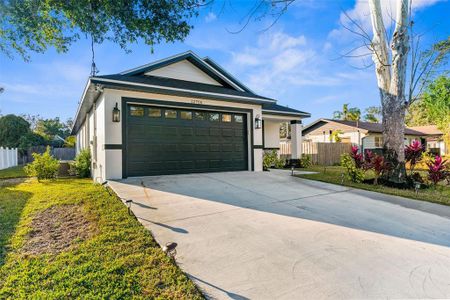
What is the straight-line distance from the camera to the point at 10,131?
23266 millimetres

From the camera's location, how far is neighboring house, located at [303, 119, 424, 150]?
69.2ft

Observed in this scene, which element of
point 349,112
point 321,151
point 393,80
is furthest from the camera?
point 349,112

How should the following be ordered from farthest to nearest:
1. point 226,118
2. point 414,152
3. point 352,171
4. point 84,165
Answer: point 84,165, point 226,118, point 352,171, point 414,152

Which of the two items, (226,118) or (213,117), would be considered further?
(226,118)

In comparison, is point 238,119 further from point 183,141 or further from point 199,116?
point 183,141

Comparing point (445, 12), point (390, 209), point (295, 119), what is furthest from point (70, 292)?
point (295, 119)

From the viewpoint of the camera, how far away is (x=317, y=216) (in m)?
4.39

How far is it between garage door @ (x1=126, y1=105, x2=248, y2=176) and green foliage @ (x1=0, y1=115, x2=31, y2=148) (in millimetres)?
23611

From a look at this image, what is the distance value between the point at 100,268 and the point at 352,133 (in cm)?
2359

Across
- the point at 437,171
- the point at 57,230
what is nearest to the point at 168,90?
the point at 57,230

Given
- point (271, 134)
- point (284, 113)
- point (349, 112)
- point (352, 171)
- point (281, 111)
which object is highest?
point (349, 112)

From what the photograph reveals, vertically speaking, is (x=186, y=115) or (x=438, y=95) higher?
(x=438, y=95)

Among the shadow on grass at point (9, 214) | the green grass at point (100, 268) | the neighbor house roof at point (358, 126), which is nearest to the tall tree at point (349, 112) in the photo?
the neighbor house roof at point (358, 126)

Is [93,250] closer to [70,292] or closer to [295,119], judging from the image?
[70,292]
